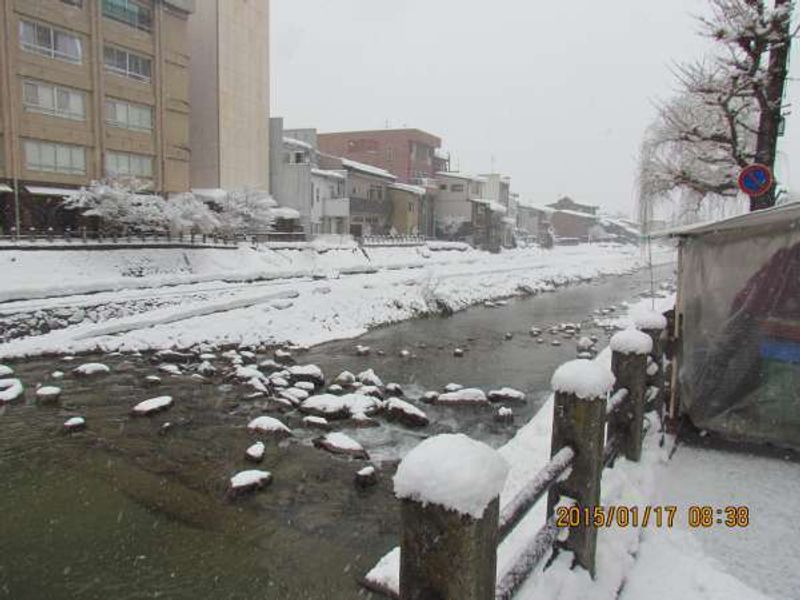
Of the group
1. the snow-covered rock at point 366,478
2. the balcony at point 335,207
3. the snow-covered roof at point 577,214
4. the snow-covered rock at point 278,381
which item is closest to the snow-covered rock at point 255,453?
the snow-covered rock at point 366,478

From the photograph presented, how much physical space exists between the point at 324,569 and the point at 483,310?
19957 mm

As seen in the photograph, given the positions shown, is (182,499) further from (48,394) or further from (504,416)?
(504,416)

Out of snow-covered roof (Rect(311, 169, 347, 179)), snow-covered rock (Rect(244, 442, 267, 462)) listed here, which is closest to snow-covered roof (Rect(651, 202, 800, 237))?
snow-covered rock (Rect(244, 442, 267, 462))

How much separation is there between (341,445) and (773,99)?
9.61 metres

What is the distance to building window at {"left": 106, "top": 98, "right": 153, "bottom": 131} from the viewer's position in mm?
29844

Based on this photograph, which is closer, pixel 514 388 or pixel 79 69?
pixel 514 388

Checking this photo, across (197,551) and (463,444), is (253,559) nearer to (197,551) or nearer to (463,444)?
(197,551)

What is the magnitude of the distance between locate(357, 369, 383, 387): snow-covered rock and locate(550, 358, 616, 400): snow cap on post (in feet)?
29.0

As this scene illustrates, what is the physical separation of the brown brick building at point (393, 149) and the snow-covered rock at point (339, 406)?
48.1 metres

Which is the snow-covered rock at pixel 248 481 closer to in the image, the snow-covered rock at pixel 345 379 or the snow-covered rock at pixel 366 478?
the snow-covered rock at pixel 366 478

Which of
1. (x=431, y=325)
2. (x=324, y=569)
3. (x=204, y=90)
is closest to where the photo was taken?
(x=324, y=569)

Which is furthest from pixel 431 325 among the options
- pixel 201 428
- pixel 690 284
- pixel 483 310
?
pixel 690 284

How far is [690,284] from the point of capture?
6.05 metres

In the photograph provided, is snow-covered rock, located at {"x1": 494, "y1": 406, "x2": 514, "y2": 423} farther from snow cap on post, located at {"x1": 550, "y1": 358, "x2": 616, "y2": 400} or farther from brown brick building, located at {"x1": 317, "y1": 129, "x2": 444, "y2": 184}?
brown brick building, located at {"x1": 317, "y1": 129, "x2": 444, "y2": 184}
